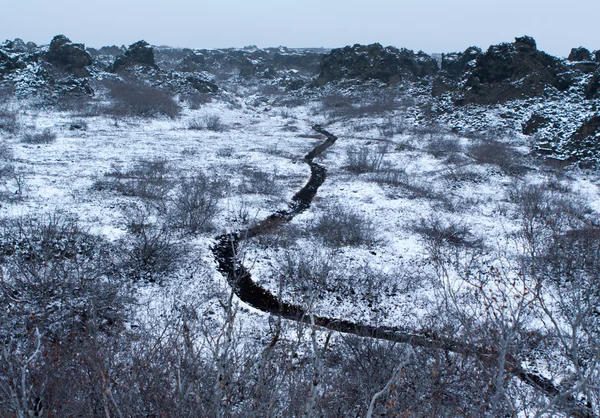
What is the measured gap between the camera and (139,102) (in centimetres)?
3238

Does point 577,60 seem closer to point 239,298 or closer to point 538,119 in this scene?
point 538,119

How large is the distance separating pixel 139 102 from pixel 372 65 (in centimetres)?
3132

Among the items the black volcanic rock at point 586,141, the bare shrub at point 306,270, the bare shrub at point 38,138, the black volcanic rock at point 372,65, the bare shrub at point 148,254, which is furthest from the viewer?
the black volcanic rock at point 372,65

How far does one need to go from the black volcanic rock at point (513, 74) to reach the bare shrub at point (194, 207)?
93.1 ft

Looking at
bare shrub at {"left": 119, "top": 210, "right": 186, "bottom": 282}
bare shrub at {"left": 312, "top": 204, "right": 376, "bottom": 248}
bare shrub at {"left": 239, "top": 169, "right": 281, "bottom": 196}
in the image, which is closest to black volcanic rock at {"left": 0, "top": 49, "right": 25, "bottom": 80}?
bare shrub at {"left": 239, "top": 169, "right": 281, "bottom": 196}

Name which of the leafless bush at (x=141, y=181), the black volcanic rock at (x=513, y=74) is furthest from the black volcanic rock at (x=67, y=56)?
the black volcanic rock at (x=513, y=74)

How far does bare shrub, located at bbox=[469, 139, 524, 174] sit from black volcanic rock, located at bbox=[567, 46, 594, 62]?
2014cm

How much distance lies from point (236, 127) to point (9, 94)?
55.9ft

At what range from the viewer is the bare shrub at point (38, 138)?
20.5 m

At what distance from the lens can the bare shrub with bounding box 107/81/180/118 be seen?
3083 centimetres

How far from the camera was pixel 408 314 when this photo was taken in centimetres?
932

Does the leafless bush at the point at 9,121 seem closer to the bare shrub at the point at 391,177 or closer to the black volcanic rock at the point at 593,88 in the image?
the bare shrub at the point at 391,177

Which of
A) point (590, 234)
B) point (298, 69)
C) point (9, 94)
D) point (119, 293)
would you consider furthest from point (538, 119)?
point (298, 69)

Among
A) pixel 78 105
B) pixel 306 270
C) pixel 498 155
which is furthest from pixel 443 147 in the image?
pixel 78 105
